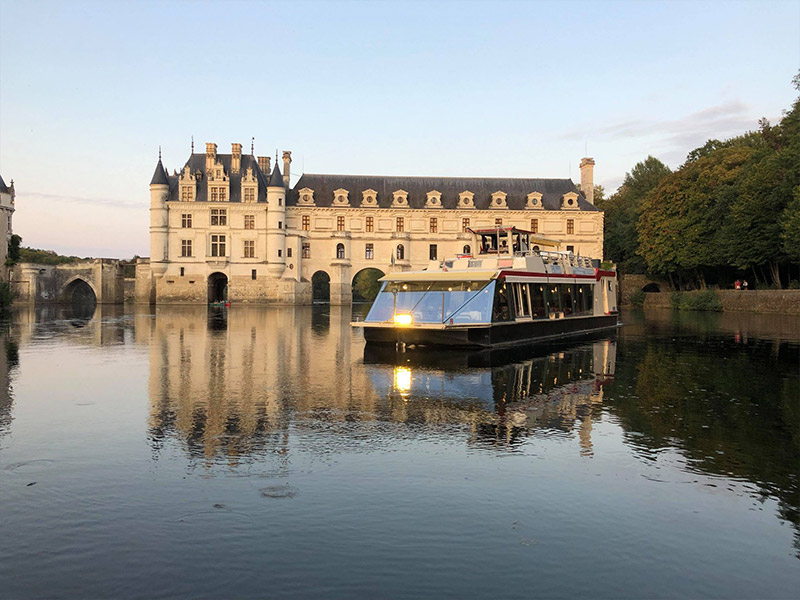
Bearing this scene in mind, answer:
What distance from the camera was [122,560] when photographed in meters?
5.70

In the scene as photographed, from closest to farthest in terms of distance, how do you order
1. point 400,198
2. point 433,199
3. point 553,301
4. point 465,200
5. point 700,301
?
point 553,301 < point 700,301 < point 400,198 < point 433,199 < point 465,200

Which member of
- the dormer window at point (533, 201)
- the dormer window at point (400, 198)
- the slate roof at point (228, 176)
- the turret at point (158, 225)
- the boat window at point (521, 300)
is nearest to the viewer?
the boat window at point (521, 300)

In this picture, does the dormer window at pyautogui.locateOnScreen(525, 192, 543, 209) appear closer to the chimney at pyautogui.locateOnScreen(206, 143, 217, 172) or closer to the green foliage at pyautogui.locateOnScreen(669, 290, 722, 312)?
the green foliage at pyautogui.locateOnScreen(669, 290, 722, 312)

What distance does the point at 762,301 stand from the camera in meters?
54.8

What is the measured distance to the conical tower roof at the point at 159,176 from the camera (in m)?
73.4

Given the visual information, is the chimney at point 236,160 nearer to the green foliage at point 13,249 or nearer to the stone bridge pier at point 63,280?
the stone bridge pier at point 63,280

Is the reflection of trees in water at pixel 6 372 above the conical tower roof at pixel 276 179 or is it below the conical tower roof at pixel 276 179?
below

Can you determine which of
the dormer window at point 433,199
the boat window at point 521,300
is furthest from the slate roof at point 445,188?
the boat window at point 521,300

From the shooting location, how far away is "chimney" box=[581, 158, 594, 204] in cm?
8250

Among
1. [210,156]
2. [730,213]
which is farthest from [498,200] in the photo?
[210,156]

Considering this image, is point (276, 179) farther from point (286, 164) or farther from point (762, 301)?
point (762, 301)

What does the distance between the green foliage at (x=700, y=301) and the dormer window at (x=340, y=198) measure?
121ft

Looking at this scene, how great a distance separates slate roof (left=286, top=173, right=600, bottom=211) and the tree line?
10.8m

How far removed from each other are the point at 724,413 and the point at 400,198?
68065 mm
